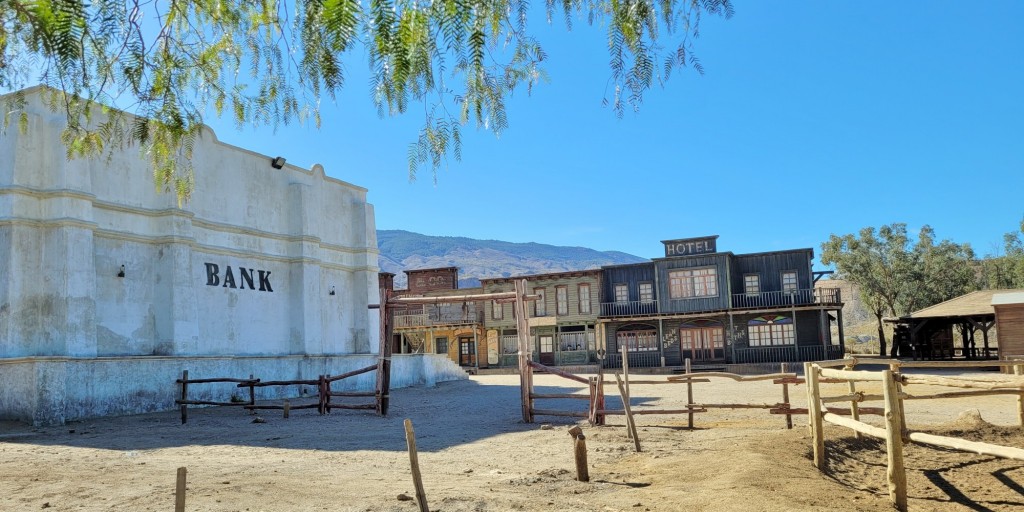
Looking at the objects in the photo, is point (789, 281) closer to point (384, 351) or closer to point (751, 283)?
point (751, 283)

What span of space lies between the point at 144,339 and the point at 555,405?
1080 cm

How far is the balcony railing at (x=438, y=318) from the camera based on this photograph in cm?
4334

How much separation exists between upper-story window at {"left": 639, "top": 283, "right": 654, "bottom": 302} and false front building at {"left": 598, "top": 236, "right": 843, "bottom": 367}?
0.05m

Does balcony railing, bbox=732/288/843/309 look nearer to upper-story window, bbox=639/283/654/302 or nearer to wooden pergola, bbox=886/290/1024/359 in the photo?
wooden pergola, bbox=886/290/1024/359

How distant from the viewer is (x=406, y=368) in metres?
27.2

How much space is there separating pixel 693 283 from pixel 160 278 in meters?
25.7

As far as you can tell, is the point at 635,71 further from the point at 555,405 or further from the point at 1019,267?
the point at 1019,267

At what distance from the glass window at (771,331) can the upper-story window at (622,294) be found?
6.31m

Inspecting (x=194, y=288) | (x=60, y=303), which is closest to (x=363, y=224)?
(x=194, y=288)

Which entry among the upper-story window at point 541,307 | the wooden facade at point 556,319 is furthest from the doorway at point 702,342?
the upper-story window at point 541,307

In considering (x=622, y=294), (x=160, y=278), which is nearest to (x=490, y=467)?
(x=160, y=278)

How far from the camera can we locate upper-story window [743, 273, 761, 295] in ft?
120

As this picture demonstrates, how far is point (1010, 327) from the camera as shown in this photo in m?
28.4

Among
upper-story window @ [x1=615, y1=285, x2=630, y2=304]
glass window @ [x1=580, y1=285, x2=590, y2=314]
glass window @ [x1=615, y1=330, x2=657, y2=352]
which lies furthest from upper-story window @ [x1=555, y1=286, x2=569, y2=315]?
glass window @ [x1=615, y1=330, x2=657, y2=352]
